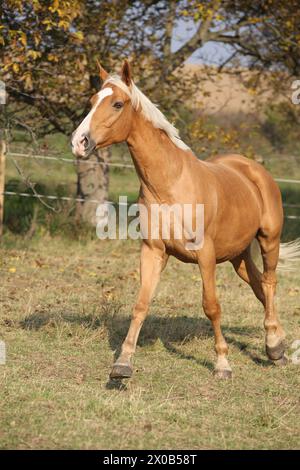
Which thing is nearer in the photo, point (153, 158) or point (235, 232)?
point (153, 158)

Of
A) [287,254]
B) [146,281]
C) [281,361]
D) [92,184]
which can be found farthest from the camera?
[92,184]

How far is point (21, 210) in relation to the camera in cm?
1294

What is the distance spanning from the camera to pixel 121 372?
5.02 meters

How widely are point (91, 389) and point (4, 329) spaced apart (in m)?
1.82

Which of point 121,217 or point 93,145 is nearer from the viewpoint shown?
point 93,145

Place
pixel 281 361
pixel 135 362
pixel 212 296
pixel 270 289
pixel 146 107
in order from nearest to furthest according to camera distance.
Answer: pixel 146 107, pixel 212 296, pixel 135 362, pixel 281 361, pixel 270 289

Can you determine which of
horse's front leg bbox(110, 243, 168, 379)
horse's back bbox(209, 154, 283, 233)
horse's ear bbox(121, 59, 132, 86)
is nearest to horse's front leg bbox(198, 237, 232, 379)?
horse's front leg bbox(110, 243, 168, 379)

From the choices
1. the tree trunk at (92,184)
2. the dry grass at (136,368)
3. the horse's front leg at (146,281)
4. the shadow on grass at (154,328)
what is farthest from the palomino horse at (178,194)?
the tree trunk at (92,184)

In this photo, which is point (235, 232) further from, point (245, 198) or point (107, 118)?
point (107, 118)

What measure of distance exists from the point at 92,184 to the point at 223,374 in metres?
7.70

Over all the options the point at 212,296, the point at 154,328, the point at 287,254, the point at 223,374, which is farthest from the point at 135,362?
the point at 287,254

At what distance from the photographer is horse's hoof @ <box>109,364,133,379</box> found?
5016 millimetres
